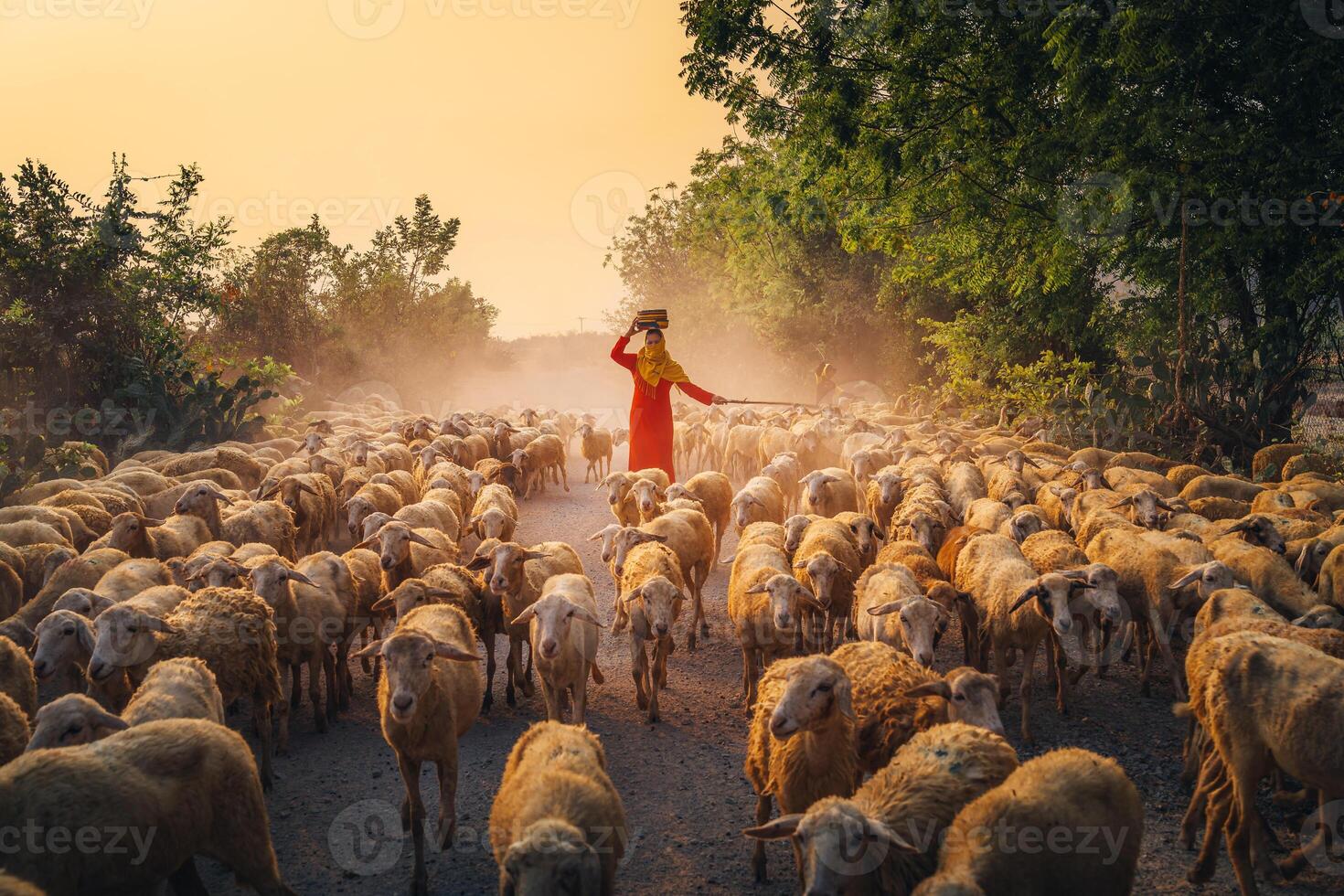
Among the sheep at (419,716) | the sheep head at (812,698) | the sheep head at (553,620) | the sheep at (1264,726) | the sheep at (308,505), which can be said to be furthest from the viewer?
the sheep at (308,505)

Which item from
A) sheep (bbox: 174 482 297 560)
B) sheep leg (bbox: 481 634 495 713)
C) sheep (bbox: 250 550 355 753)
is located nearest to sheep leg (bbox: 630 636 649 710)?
sheep leg (bbox: 481 634 495 713)

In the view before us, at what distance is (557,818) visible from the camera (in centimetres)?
418

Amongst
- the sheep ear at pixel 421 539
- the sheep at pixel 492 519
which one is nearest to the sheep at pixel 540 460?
the sheep at pixel 492 519

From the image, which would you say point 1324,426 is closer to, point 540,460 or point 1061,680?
point 1061,680

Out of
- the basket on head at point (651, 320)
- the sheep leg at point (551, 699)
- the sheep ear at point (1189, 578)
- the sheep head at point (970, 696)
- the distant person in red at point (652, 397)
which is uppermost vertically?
the basket on head at point (651, 320)

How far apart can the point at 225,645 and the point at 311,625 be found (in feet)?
3.24

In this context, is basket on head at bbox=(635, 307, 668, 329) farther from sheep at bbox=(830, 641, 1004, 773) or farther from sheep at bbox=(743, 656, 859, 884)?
sheep at bbox=(743, 656, 859, 884)

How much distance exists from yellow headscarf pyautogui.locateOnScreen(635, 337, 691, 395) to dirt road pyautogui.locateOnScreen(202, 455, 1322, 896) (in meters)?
5.96

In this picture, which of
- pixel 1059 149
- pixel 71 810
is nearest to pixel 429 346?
pixel 1059 149

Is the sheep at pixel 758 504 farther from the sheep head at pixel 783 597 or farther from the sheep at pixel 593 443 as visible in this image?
the sheep at pixel 593 443

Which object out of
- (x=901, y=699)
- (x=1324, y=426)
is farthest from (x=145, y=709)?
(x=1324, y=426)

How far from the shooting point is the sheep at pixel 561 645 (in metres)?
6.87

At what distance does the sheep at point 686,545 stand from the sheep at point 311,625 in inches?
118

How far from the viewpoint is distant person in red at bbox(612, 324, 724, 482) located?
13.9m
